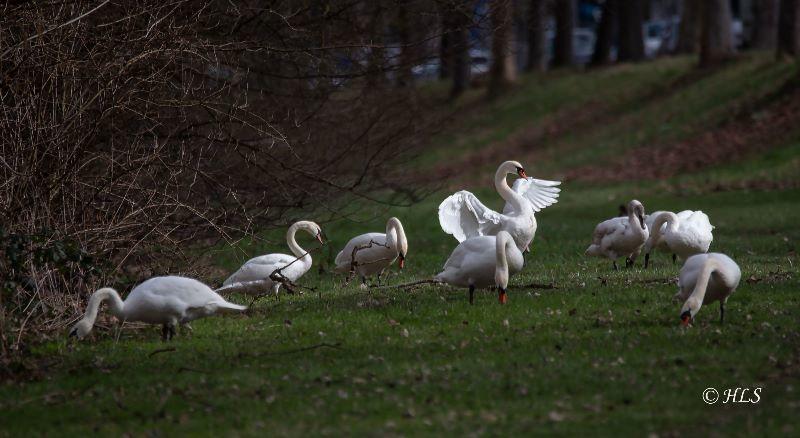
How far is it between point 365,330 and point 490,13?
6613 mm

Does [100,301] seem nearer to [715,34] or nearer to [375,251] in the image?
[375,251]

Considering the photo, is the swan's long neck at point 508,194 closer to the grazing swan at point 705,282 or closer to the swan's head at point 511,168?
the swan's head at point 511,168

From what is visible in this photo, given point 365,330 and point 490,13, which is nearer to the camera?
point 365,330

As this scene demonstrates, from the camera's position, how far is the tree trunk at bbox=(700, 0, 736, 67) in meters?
36.4

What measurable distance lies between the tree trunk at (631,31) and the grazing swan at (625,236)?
29550mm

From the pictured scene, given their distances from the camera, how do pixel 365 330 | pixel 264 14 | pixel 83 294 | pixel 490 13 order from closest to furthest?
pixel 365 330
pixel 83 294
pixel 264 14
pixel 490 13

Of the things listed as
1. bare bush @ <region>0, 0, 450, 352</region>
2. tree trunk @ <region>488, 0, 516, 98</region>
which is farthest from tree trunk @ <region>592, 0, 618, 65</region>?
bare bush @ <region>0, 0, 450, 352</region>

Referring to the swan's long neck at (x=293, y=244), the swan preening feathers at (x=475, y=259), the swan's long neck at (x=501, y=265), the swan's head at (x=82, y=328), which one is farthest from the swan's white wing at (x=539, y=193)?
the swan's head at (x=82, y=328)

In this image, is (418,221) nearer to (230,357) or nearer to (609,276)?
(609,276)

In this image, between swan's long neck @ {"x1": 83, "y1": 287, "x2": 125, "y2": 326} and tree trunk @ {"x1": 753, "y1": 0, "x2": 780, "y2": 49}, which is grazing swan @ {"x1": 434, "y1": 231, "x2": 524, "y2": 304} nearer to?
swan's long neck @ {"x1": 83, "y1": 287, "x2": 125, "y2": 326}

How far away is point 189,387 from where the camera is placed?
314 inches

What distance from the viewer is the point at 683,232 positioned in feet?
40.6

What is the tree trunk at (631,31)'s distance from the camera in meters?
41.8

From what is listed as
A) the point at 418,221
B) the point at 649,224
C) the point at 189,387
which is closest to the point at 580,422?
the point at 189,387
